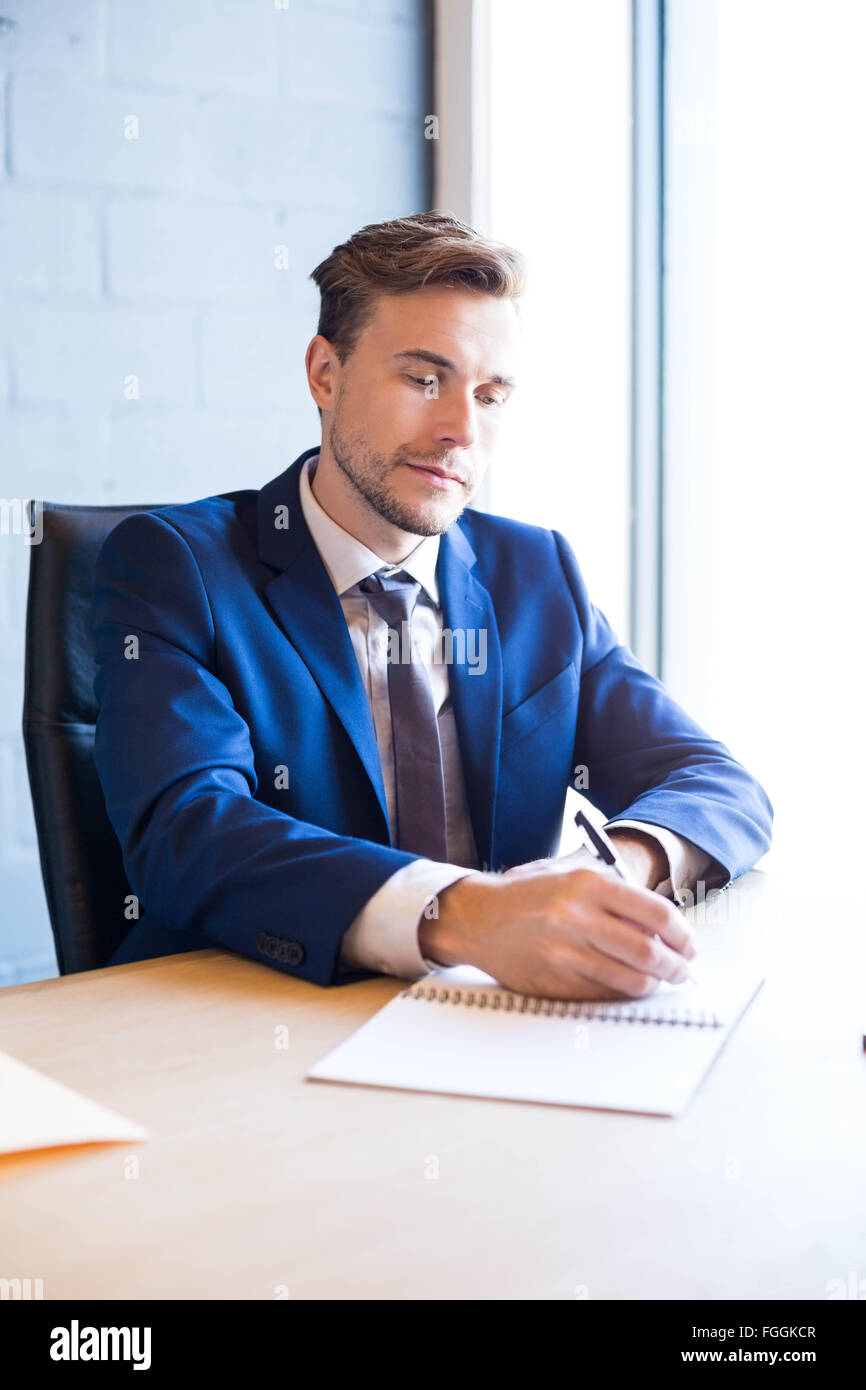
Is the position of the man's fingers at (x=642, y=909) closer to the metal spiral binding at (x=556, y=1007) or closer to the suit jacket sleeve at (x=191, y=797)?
the metal spiral binding at (x=556, y=1007)

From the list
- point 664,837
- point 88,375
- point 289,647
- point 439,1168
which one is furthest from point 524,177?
point 439,1168

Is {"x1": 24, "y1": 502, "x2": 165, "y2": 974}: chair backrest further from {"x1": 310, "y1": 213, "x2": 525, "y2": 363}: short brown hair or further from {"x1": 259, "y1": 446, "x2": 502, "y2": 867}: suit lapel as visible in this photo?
{"x1": 310, "y1": 213, "x2": 525, "y2": 363}: short brown hair

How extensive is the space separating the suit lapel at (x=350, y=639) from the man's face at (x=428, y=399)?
0.09 m

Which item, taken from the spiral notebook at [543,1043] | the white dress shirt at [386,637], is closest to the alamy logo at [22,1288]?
the spiral notebook at [543,1043]

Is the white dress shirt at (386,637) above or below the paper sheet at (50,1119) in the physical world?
above

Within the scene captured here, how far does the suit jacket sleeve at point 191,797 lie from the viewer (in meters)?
0.98

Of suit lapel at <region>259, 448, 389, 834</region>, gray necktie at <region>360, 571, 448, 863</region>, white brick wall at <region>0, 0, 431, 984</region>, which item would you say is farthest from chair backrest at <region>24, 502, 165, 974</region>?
white brick wall at <region>0, 0, 431, 984</region>

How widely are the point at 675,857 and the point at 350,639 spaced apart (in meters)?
0.43

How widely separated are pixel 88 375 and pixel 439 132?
A: 94 cm

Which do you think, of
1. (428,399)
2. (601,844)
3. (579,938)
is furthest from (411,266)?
(579,938)

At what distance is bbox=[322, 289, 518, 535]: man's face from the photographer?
146 centimetres

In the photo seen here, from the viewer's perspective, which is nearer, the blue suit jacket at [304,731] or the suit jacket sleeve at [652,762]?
the blue suit jacket at [304,731]
